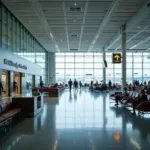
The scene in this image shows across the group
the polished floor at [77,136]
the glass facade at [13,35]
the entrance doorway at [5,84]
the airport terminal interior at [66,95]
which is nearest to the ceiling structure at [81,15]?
the airport terminal interior at [66,95]

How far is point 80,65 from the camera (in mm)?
44562

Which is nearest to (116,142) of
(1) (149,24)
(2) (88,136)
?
(2) (88,136)

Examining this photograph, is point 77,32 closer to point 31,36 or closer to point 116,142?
point 31,36

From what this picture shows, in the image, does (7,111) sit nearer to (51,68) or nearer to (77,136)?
(77,136)

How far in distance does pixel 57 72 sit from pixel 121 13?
2814cm

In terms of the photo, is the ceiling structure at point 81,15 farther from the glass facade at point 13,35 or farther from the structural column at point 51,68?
the structural column at point 51,68

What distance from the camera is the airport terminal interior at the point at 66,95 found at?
19.7 feet

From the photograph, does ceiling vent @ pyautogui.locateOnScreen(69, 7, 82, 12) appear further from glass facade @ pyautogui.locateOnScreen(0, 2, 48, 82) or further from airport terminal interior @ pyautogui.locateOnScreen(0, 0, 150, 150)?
glass facade @ pyautogui.locateOnScreen(0, 2, 48, 82)

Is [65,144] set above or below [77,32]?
below

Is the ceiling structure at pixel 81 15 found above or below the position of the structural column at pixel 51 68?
above

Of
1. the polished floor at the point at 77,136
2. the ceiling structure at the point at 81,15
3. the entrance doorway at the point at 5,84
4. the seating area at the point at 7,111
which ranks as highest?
the ceiling structure at the point at 81,15

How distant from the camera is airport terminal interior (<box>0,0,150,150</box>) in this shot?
601cm

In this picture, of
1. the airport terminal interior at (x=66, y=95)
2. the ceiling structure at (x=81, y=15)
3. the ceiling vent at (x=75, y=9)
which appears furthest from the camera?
the ceiling vent at (x=75, y=9)

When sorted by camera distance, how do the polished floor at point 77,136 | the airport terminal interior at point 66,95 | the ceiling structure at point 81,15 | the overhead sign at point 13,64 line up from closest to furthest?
the polished floor at point 77,136, the airport terminal interior at point 66,95, the ceiling structure at point 81,15, the overhead sign at point 13,64
